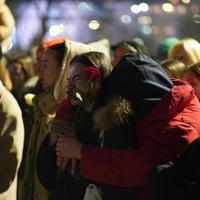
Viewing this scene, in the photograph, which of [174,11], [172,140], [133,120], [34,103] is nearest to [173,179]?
[172,140]

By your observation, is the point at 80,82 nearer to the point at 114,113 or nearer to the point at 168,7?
the point at 114,113

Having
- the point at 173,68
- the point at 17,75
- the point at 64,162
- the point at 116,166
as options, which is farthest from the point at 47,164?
the point at 17,75

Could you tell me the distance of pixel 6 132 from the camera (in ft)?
11.9

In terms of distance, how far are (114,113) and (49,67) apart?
1.38 meters

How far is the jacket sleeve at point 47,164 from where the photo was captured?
3422 millimetres

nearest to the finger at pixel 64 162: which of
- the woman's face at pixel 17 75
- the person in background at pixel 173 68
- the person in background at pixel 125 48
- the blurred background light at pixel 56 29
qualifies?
the person in background at pixel 173 68

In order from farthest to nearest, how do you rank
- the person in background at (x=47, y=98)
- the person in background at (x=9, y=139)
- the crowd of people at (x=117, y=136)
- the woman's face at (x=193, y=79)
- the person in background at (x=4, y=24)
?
the person in background at (x=4, y=24), the person in background at (x=47, y=98), the woman's face at (x=193, y=79), the person in background at (x=9, y=139), the crowd of people at (x=117, y=136)

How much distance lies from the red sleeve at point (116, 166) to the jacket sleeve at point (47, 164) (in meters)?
0.55

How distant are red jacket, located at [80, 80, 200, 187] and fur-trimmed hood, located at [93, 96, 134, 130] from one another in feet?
0.28

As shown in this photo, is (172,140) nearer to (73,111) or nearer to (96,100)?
(96,100)

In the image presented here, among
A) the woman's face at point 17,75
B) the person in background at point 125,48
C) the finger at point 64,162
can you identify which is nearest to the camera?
the finger at point 64,162

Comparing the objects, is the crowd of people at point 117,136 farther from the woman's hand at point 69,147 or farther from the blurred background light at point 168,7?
the blurred background light at point 168,7

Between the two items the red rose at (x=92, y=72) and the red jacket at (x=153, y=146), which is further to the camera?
the red rose at (x=92, y=72)

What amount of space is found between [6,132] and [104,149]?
37.1 inches
